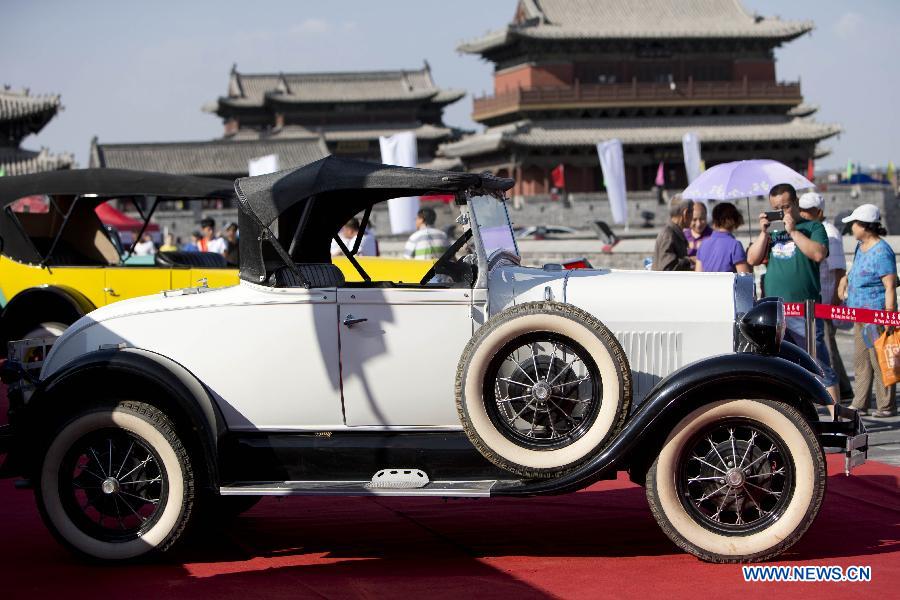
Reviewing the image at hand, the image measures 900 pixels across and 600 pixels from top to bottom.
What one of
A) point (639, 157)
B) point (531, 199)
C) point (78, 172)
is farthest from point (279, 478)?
point (639, 157)

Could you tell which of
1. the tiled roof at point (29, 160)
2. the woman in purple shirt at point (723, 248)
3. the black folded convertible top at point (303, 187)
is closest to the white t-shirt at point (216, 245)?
the woman in purple shirt at point (723, 248)

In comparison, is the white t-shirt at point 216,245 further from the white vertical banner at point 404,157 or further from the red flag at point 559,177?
the red flag at point 559,177

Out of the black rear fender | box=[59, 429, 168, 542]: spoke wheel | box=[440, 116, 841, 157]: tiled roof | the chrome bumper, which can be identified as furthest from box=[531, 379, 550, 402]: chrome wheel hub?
box=[440, 116, 841, 157]: tiled roof

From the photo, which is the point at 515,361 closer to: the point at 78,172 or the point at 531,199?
the point at 78,172

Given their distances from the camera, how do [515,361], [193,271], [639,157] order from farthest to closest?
[639,157] → [193,271] → [515,361]

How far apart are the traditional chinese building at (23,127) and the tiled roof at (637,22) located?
22.2 m

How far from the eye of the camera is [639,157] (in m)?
62.0

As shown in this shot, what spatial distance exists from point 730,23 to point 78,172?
54.1 m

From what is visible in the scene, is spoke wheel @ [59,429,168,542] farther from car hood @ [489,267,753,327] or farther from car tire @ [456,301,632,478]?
car hood @ [489,267,753,327]

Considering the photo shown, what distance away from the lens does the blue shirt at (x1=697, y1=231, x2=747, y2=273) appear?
9.43 meters

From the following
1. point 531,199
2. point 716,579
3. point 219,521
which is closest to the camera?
point 716,579

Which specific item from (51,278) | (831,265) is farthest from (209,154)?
(831,265)

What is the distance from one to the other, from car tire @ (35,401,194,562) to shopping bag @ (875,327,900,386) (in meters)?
5.09

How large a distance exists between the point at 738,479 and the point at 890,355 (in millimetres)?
3760
